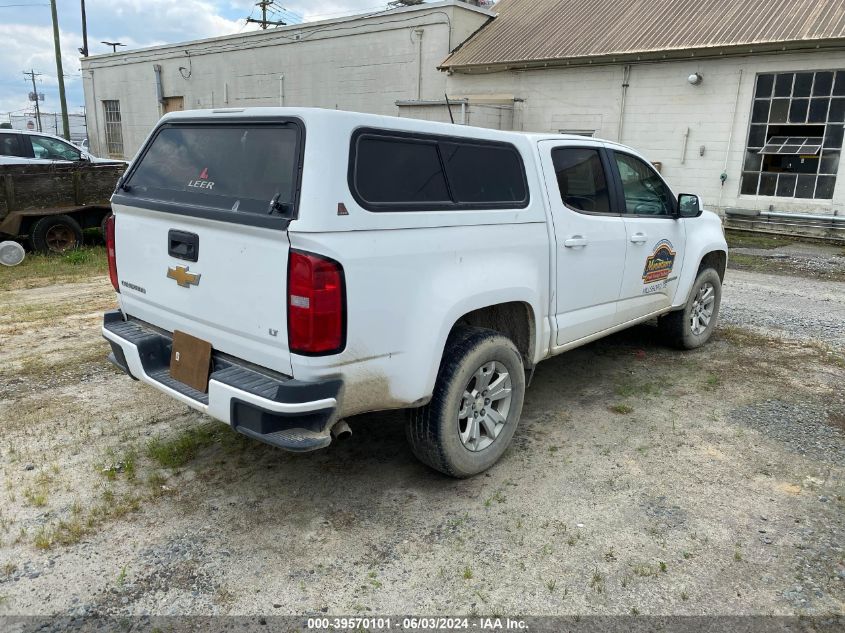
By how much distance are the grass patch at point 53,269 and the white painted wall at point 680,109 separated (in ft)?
36.3

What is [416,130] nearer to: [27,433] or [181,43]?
[27,433]

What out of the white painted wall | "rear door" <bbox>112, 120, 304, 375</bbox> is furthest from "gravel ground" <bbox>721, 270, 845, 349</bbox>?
"rear door" <bbox>112, 120, 304, 375</bbox>

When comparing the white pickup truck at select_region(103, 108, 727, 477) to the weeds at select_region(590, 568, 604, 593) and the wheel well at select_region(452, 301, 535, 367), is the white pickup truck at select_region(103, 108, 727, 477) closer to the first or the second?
the wheel well at select_region(452, 301, 535, 367)

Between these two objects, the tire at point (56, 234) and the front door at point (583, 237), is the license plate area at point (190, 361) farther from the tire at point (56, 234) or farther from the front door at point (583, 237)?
the tire at point (56, 234)

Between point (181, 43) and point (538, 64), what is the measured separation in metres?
16.1

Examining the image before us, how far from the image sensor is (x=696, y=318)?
6.12 metres

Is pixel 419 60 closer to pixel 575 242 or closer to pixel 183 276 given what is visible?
pixel 575 242

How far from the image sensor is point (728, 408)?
188 inches

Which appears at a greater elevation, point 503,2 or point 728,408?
point 503,2

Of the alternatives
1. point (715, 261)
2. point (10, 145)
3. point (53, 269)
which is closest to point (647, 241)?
point (715, 261)

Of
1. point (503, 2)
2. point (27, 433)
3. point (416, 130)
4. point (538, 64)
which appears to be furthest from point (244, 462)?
point (503, 2)

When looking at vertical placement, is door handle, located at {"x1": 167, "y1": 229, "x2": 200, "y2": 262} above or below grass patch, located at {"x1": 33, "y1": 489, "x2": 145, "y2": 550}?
above

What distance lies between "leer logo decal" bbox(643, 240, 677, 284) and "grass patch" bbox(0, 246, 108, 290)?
292 inches

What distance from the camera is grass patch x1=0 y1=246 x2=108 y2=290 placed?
8680 millimetres
